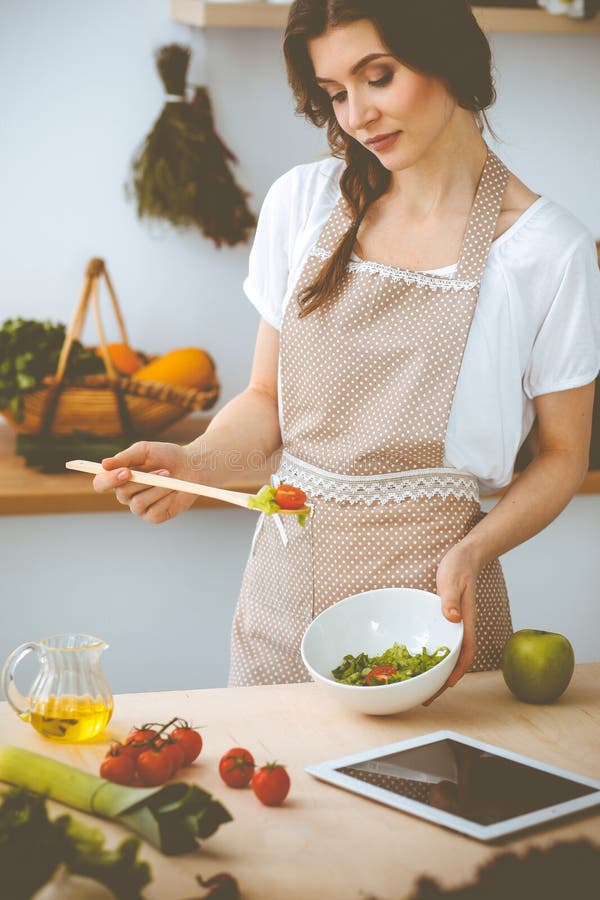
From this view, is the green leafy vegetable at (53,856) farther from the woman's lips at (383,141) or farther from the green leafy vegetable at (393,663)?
the woman's lips at (383,141)

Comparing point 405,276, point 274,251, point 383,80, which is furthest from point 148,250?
point 383,80

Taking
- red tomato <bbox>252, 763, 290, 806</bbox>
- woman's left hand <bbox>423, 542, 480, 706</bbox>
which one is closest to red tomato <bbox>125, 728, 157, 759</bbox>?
red tomato <bbox>252, 763, 290, 806</bbox>

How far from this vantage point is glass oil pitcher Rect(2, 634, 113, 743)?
1120 millimetres

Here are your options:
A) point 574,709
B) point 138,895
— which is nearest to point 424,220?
point 574,709

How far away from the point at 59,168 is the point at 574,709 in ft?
5.97

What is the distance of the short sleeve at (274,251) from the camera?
5.34 ft

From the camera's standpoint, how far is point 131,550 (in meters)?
2.43

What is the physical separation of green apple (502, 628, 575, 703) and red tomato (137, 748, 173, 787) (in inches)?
17.6

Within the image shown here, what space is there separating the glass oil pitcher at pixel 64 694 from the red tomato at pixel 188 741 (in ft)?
0.32

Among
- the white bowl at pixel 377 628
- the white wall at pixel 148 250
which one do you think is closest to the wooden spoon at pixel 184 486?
the white bowl at pixel 377 628

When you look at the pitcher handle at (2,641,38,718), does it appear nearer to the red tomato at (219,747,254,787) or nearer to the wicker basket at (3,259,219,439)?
the red tomato at (219,747,254,787)

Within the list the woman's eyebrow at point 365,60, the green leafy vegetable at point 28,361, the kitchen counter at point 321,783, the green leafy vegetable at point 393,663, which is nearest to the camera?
the kitchen counter at point 321,783

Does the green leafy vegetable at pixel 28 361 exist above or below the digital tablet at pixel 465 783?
above

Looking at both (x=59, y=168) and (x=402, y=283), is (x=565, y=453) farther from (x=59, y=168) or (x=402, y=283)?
(x=59, y=168)
